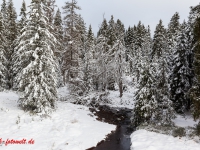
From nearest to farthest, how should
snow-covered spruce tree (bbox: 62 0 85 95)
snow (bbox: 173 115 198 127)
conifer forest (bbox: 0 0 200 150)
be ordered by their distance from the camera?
conifer forest (bbox: 0 0 200 150)
snow (bbox: 173 115 198 127)
snow-covered spruce tree (bbox: 62 0 85 95)

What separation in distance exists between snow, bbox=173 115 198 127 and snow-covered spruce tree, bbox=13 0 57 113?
11.9 metres

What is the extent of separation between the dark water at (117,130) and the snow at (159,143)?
0.97 metres

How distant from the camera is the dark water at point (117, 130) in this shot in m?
12.0

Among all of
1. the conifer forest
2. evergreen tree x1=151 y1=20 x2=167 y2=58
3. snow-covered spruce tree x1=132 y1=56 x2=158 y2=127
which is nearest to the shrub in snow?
the conifer forest

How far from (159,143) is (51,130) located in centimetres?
722

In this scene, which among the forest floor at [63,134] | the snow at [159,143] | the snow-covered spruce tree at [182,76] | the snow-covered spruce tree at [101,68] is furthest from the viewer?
the snow-covered spruce tree at [101,68]

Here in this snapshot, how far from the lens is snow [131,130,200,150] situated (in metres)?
10.6

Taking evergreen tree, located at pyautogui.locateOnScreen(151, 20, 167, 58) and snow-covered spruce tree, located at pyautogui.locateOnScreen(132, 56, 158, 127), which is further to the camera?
evergreen tree, located at pyautogui.locateOnScreen(151, 20, 167, 58)

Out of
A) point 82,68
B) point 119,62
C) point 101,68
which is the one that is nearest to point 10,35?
point 82,68

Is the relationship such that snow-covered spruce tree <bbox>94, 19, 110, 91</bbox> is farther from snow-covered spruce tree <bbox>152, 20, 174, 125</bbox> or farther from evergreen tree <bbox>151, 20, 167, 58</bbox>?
evergreen tree <bbox>151, 20, 167, 58</bbox>

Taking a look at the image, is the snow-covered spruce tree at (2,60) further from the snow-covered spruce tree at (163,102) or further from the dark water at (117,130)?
the snow-covered spruce tree at (163,102)

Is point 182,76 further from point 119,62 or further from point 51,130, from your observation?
point 51,130

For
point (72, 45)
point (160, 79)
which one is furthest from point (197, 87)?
point (72, 45)

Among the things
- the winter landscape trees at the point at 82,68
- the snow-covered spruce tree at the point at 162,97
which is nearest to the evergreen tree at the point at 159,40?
the winter landscape trees at the point at 82,68
